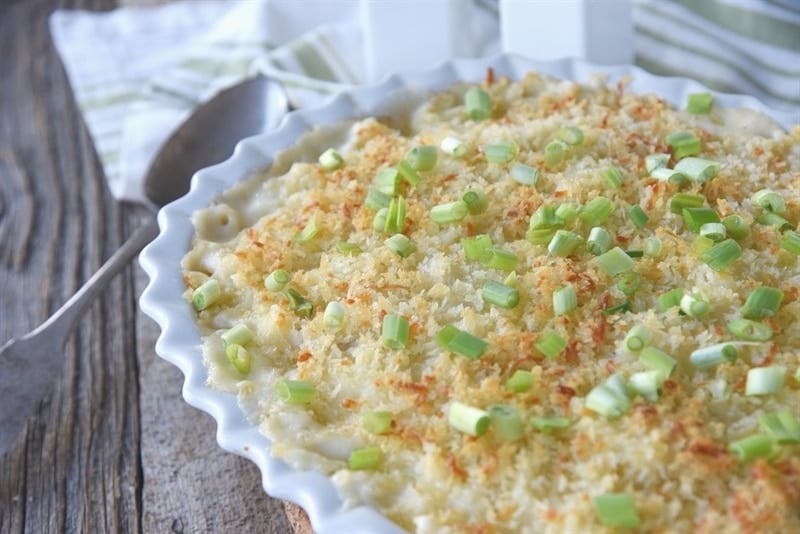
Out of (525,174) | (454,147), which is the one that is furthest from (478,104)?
(525,174)

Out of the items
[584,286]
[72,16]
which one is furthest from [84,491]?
[72,16]

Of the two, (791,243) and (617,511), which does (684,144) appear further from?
(617,511)

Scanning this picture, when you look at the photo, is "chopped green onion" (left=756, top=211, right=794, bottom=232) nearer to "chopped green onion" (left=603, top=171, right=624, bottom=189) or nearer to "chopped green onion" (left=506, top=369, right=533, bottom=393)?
"chopped green onion" (left=603, top=171, right=624, bottom=189)

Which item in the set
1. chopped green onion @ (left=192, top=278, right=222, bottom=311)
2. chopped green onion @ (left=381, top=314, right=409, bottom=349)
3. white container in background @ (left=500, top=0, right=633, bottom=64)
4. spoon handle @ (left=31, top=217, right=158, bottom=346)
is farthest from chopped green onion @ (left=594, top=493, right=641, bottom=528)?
white container in background @ (left=500, top=0, right=633, bottom=64)

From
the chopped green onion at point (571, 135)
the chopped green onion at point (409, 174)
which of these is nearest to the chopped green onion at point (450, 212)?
the chopped green onion at point (409, 174)

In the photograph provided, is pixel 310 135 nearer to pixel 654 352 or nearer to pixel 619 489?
pixel 654 352

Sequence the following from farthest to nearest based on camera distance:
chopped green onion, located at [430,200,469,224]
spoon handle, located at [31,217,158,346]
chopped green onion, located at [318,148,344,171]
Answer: spoon handle, located at [31,217,158,346]
chopped green onion, located at [318,148,344,171]
chopped green onion, located at [430,200,469,224]
